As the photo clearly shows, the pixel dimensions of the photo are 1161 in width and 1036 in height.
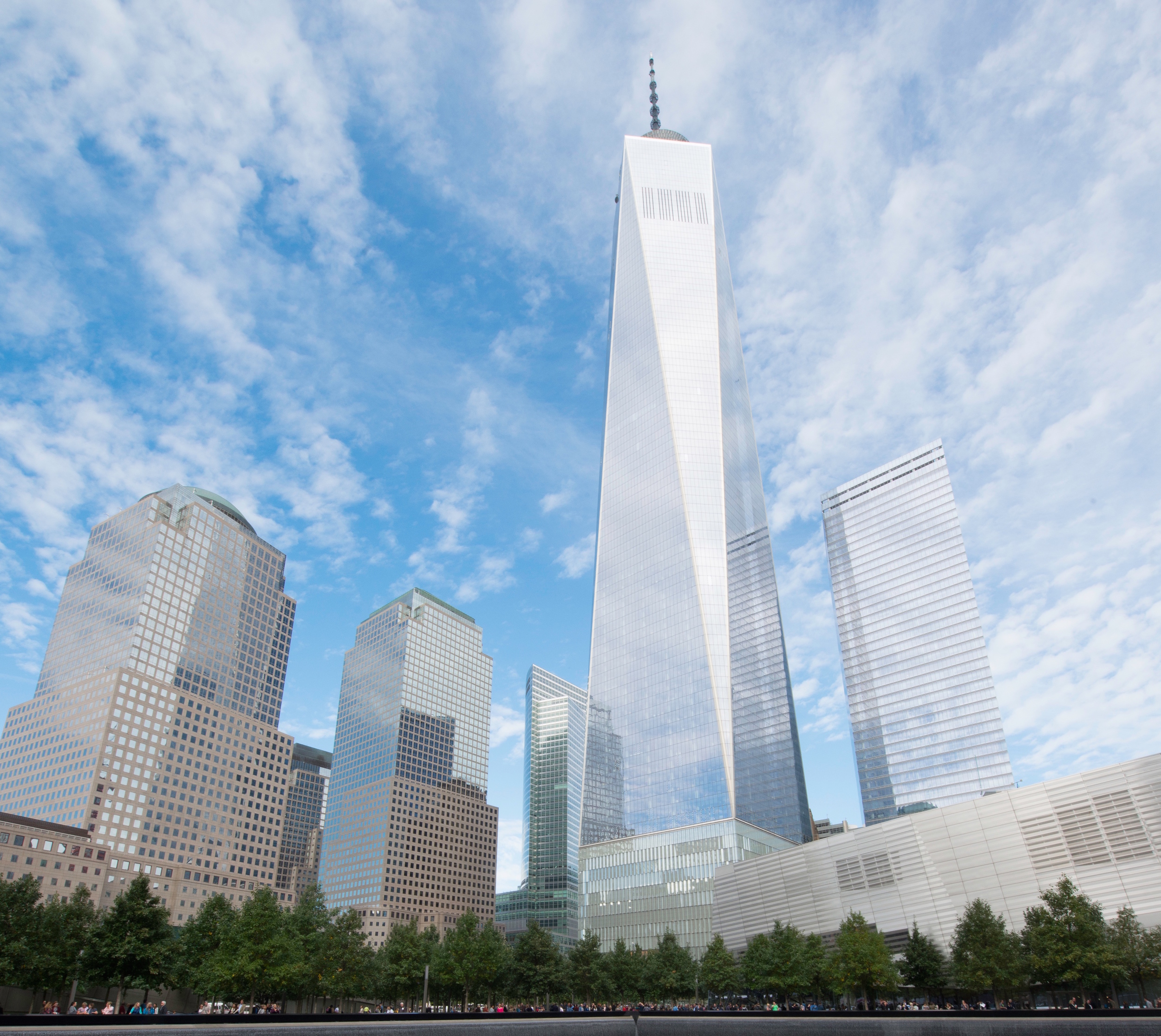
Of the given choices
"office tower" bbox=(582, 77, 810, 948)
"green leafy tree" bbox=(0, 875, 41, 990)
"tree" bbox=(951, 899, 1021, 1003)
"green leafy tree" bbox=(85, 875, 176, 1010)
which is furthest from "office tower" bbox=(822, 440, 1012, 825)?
"green leafy tree" bbox=(0, 875, 41, 990)

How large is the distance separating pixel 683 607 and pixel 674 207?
106 m

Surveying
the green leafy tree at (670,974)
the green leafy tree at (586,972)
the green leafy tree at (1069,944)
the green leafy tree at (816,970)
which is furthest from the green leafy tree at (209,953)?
the green leafy tree at (1069,944)

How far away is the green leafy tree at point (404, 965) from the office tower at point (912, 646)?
89756 millimetres

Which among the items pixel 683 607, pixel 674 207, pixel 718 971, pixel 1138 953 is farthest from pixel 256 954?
pixel 674 207

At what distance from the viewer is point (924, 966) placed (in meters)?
70.6

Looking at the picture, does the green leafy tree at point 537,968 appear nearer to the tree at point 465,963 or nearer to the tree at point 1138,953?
the tree at point 465,963

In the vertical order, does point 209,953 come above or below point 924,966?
above

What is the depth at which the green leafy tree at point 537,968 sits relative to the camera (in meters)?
84.3

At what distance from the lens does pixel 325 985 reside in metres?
77.1

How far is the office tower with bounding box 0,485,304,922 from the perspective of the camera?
147 metres

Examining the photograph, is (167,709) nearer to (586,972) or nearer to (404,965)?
(404,965)

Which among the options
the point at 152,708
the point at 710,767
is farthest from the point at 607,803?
the point at 152,708

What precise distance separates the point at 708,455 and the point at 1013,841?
102 m

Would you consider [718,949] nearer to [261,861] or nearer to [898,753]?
[898,753]
